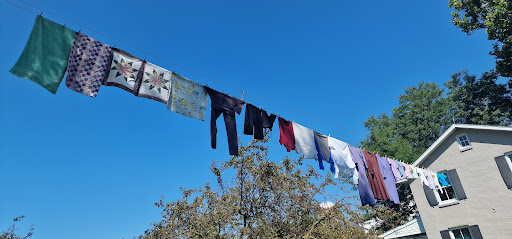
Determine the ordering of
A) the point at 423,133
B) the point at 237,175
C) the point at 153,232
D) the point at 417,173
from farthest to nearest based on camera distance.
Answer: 1. the point at 423,133
2. the point at 417,173
3. the point at 153,232
4. the point at 237,175

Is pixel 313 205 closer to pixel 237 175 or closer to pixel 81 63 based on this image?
pixel 237 175

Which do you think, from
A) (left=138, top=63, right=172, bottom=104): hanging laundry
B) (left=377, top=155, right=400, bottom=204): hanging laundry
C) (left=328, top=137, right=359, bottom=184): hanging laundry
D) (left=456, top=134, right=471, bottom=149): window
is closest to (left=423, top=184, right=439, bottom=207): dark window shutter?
(left=456, top=134, right=471, bottom=149): window

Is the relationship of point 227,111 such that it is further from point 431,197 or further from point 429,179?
point 431,197

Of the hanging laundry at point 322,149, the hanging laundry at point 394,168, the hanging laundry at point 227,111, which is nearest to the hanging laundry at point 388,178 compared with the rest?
the hanging laundry at point 394,168

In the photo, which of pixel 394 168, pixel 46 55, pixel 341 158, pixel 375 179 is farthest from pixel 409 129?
pixel 46 55

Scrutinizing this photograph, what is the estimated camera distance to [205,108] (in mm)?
7168

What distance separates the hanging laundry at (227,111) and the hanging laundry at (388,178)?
6.80 meters

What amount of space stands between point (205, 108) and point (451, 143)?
53.3 feet

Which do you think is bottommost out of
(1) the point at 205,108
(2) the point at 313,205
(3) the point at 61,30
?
(2) the point at 313,205

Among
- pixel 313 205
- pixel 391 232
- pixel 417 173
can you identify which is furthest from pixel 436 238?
pixel 313 205

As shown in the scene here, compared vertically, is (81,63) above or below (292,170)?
above

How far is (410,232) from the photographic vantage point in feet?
57.4

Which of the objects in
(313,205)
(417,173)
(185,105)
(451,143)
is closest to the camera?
(185,105)

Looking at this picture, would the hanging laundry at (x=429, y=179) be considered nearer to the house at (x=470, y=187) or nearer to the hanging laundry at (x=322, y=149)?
the house at (x=470, y=187)
